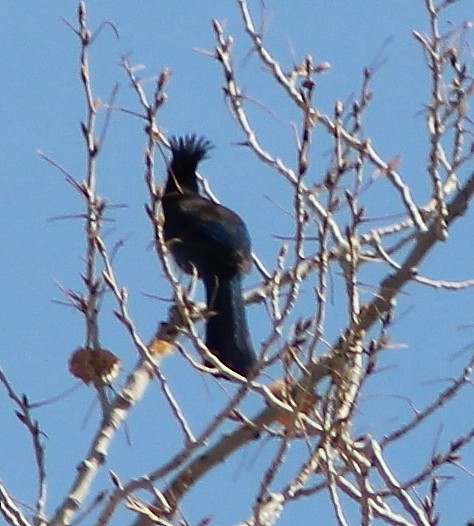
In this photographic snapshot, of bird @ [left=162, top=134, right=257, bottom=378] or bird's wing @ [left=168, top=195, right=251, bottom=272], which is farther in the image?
bird's wing @ [left=168, top=195, right=251, bottom=272]

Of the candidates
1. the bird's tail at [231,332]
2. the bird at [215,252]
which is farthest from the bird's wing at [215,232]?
the bird's tail at [231,332]

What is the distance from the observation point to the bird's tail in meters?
5.19

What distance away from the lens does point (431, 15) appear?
4328 millimetres

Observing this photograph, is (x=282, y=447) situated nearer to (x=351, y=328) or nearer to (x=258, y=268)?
(x=351, y=328)

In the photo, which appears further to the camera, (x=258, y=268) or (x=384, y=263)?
(x=258, y=268)

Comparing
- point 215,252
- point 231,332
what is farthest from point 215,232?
point 231,332

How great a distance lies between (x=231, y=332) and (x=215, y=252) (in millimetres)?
684

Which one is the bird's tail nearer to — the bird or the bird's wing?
the bird

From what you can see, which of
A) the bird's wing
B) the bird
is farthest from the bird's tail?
the bird's wing

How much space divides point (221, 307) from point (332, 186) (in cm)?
194

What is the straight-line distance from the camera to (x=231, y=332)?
5.30 m

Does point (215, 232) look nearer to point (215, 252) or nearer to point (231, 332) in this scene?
point (215, 252)

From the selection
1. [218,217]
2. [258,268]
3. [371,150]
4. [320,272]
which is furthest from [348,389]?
[218,217]

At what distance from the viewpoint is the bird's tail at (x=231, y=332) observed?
17.0 ft
